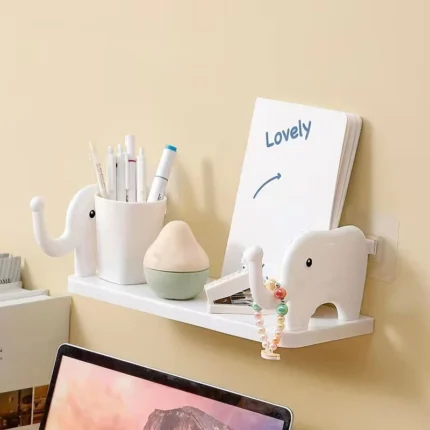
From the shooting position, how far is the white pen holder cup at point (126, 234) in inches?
40.5

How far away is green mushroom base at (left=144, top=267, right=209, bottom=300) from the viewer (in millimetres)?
948

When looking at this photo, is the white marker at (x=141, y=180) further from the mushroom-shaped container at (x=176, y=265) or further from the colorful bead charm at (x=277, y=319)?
the colorful bead charm at (x=277, y=319)

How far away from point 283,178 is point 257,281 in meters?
0.16

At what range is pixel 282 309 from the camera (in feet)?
2.72

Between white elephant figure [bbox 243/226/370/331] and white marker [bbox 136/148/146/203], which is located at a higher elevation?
white marker [bbox 136/148/146/203]

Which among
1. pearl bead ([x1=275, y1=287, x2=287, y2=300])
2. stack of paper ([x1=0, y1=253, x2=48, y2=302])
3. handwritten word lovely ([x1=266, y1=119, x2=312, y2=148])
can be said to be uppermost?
handwritten word lovely ([x1=266, y1=119, x2=312, y2=148])

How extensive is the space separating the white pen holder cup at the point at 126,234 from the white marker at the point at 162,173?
0.01 m

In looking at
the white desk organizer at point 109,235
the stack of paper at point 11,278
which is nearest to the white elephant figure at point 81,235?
the white desk organizer at point 109,235

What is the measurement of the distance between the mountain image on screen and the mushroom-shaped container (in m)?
0.14

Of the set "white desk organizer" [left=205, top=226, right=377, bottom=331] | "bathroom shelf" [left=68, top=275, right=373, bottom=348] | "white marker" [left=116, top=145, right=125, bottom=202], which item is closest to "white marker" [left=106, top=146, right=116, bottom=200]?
"white marker" [left=116, top=145, right=125, bottom=202]

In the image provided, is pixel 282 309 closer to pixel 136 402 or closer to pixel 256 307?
pixel 256 307

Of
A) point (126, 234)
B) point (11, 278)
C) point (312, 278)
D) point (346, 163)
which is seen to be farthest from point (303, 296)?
point (11, 278)

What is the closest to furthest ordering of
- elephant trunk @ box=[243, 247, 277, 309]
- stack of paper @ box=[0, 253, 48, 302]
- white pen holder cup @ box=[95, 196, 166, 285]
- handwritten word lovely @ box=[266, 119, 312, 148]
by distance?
1. elephant trunk @ box=[243, 247, 277, 309]
2. handwritten word lovely @ box=[266, 119, 312, 148]
3. white pen holder cup @ box=[95, 196, 166, 285]
4. stack of paper @ box=[0, 253, 48, 302]

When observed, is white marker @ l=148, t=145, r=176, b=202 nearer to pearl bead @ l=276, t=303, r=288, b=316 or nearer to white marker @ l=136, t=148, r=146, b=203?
white marker @ l=136, t=148, r=146, b=203
